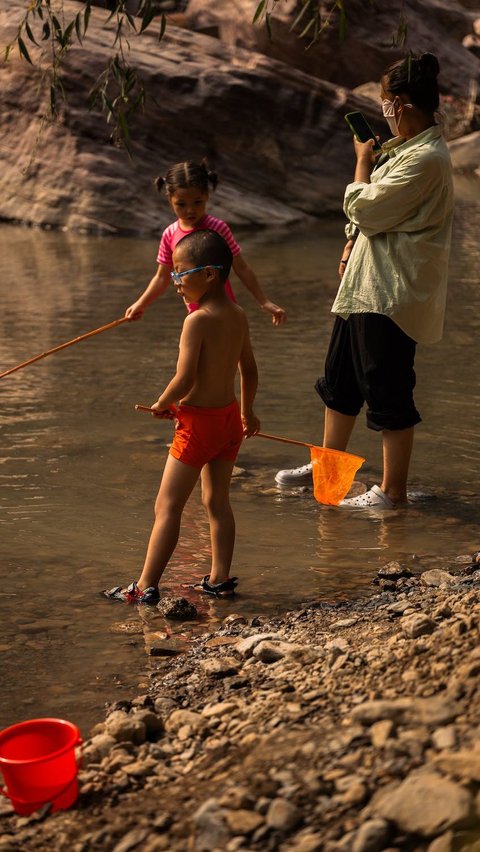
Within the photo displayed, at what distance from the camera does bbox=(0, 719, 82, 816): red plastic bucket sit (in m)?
2.98

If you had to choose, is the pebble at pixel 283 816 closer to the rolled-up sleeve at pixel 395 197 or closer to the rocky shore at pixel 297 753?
the rocky shore at pixel 297 753

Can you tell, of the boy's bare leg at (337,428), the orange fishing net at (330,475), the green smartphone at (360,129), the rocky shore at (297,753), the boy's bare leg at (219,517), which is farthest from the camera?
the boy's bare leg at (337,428)

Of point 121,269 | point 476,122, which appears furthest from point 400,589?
point 476,122

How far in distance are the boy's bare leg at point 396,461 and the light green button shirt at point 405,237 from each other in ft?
1.53

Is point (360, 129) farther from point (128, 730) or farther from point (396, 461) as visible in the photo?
point (128, 730)

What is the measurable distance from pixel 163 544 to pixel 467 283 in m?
7.64

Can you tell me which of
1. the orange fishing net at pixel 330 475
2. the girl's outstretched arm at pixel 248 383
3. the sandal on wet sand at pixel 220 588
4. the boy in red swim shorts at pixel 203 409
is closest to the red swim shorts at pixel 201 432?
the boy in red swim shorts at pixel 203 409

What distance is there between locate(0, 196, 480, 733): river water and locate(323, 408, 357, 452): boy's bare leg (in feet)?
0.96

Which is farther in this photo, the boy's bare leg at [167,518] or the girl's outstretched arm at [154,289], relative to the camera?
the girl's outstretched arm at [154,289]

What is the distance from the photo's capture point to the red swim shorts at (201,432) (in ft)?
15.0

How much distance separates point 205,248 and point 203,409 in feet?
1.96

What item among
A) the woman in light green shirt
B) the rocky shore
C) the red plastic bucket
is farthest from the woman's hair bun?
the red plastic bucket

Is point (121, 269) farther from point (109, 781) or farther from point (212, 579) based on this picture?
point (109, 781)

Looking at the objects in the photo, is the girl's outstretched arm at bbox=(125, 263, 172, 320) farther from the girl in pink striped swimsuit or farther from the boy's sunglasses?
the boy's sunglasses
